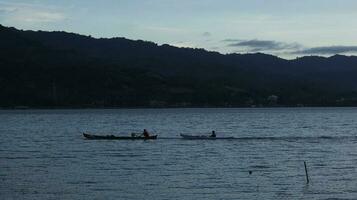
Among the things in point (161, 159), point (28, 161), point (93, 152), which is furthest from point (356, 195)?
point (93, 152)

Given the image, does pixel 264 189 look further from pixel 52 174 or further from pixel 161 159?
pixel 161 159

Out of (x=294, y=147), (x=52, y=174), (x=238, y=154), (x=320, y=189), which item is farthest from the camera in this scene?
(x=294, y=147)

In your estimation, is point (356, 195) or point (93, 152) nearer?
point (356, 195)

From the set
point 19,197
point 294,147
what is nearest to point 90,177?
point 19,197

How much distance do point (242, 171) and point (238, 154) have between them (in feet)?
56.7

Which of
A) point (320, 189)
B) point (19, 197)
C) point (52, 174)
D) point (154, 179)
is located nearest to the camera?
point (19, 197)

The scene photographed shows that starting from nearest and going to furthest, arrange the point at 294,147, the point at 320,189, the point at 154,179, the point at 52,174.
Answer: the point at 320,189 < the point at 154,179 < the point at 52,174 < the point at 294,147

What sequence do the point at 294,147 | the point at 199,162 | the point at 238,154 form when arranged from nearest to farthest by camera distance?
the point at 199,162, the point at 238,154, the point at 294,147

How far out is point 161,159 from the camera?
63625mm

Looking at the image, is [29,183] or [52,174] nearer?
[29,183]

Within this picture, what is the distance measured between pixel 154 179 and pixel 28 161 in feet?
59.5

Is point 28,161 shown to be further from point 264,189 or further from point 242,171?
point 264,189

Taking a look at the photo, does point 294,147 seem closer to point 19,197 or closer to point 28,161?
point 28,161

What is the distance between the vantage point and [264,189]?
42281 mm
